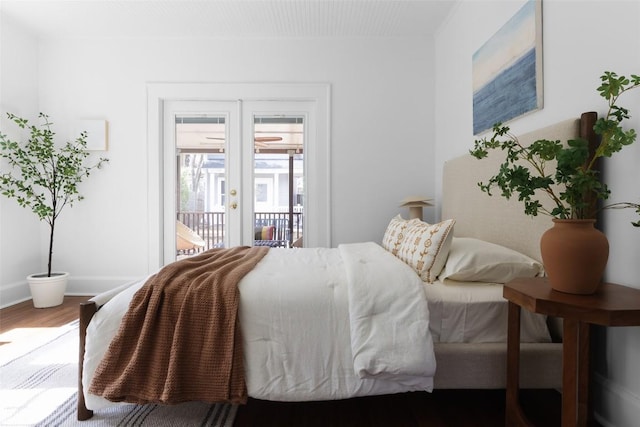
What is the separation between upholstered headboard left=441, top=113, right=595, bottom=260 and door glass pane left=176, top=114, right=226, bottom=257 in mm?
2322

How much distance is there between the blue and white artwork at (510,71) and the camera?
6.05ft

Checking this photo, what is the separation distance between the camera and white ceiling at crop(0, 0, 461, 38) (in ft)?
9.76

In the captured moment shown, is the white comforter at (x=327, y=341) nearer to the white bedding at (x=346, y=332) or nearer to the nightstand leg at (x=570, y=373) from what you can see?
the white bedding at (x=346, y=332)

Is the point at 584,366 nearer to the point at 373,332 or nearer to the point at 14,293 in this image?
the point at 373,332

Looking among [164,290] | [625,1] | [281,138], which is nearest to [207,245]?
[281,138]

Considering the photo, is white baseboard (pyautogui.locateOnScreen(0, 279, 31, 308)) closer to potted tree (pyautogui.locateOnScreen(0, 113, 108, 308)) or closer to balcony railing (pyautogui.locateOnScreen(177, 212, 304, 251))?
potted tree (pyautogui.locateOnScreen(0, 113, 108, 308))

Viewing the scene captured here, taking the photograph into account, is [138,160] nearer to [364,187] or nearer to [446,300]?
[364,187]

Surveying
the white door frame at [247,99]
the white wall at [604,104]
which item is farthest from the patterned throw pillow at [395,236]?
the white door frame at [247,99]

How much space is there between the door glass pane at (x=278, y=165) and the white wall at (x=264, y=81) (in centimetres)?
39

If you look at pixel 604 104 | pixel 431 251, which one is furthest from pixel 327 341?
pixel 604 104

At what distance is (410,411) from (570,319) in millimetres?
852

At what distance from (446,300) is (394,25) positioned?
9.43ft

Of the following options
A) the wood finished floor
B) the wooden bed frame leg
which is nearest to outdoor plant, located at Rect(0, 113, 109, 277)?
the wooden bed frame leg

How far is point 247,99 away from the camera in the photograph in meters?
3.55
